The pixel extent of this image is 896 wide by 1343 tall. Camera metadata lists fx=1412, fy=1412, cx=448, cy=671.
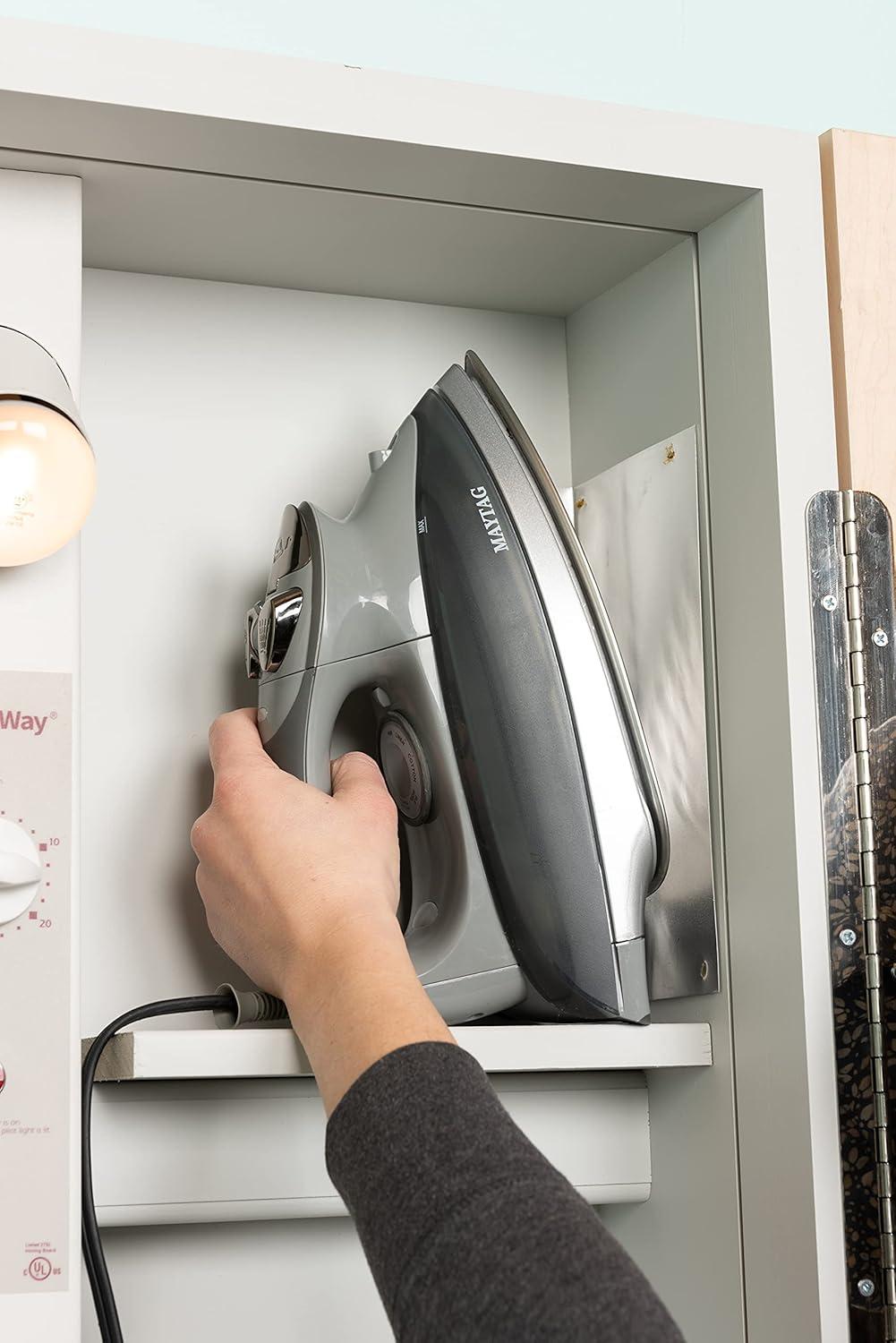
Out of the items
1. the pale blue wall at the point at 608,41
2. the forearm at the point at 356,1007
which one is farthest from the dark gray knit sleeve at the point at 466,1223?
the pale blue wall at the point at 608,41

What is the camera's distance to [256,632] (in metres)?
0.86

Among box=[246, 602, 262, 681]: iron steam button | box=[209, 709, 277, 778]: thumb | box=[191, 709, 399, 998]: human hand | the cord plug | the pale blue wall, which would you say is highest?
the pale blue wall

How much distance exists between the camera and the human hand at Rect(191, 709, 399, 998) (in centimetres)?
66

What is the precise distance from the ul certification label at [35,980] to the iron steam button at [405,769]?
0.22m

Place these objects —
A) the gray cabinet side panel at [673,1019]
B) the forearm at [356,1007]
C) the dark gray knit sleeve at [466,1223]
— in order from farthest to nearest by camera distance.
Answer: the gray cabinet side panel at [673,1019], the forearm at [356,1007], the dark gray knit sleeve at [466,1223]

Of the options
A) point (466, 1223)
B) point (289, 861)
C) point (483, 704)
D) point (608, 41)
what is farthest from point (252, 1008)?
point (608, 41)

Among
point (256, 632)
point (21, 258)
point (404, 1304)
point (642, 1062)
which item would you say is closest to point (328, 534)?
point (256, 632)

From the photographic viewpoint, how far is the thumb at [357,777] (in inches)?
31.2

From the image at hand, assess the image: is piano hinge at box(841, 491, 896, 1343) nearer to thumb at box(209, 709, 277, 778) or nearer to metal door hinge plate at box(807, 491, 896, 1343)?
metal door hinge plate at box(807, 491, 896, 1343)

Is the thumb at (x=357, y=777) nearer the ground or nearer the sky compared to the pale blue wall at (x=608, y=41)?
nearer the ground

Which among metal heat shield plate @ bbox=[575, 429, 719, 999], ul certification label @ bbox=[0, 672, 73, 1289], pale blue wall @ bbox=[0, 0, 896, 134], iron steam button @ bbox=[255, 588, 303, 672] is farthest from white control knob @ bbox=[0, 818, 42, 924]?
pale blue wall @ bbox=[0, 0, 896, 134]

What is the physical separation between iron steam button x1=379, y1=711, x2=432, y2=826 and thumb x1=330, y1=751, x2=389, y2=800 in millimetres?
12

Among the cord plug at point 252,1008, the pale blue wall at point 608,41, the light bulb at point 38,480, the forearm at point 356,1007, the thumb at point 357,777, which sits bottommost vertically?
the cord plug at point 252,1008

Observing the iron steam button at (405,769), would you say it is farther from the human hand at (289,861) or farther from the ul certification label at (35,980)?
the ul certification label at (35,980)
